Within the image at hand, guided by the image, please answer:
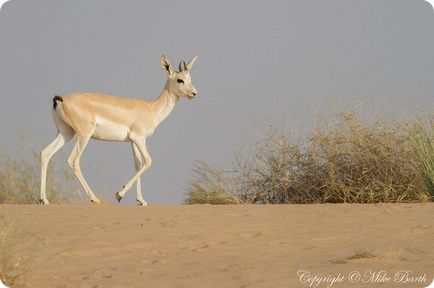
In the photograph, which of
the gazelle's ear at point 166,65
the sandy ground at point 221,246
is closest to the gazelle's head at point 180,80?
the gazelle's ear at point 166,65

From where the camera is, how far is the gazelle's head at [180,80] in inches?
620

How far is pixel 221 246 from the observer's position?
8.40 metres

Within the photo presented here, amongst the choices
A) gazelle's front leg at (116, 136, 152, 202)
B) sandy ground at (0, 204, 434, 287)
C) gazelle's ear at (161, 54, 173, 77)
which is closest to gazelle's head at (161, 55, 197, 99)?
gazelle's ear at (161, 54, 173, 77)

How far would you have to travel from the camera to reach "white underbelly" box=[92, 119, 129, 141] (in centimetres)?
1452

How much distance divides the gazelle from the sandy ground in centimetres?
272

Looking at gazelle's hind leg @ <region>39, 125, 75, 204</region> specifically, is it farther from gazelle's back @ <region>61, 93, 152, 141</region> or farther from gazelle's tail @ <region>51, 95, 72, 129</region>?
gazelle's back @ <region>61, 93, 152, 141</region>

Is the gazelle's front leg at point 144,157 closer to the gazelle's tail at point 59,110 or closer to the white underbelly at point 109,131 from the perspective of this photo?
the white underbelly at point 109,131

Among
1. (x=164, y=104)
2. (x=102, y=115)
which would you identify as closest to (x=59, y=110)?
(x=102, y=115)

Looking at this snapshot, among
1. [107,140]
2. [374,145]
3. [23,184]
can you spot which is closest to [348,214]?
[374,145]

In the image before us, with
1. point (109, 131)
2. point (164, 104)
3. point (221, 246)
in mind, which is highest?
point (164, 104)

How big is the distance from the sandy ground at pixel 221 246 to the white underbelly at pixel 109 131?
125 inches

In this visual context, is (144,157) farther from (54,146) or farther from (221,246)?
(221,246)

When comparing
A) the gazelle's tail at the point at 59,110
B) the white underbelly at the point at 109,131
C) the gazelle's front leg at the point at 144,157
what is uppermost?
the gazelle's tail at the point at 59,110

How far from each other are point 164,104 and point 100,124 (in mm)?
1744
